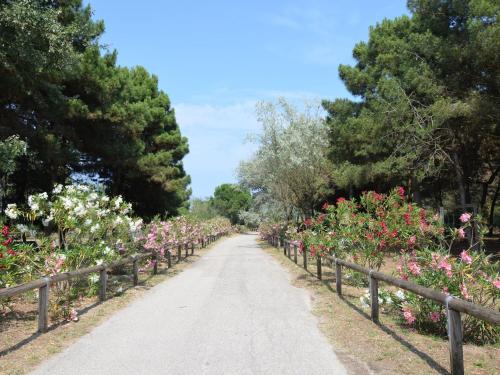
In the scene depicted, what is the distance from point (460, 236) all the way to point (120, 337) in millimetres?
5550

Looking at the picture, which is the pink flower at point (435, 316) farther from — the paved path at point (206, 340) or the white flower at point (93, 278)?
the white flower at point (93, 278)

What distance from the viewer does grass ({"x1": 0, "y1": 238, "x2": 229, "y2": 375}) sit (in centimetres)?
611

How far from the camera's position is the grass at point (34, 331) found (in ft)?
20.0

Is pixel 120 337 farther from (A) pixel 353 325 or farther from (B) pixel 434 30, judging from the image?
(B) pixel 434 30

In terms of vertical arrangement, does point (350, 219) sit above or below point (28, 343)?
above

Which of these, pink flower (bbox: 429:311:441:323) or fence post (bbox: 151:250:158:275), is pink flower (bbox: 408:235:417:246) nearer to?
pink flower (bbox: 429:311:441:323)

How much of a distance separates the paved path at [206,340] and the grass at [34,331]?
8.1 inches

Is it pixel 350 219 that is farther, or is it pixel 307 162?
pixel 307 162

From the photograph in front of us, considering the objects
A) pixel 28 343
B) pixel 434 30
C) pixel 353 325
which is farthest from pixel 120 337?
pixel 434 30

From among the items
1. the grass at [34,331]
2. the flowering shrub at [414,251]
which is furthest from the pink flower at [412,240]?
the grass at [34,331]

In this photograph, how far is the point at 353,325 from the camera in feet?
26.5

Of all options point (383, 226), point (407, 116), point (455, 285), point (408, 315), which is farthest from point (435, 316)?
point (407, 116)

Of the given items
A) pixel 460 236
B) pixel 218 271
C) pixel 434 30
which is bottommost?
pixel 218 271

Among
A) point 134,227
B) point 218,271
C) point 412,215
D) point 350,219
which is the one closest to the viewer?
point 412,215
